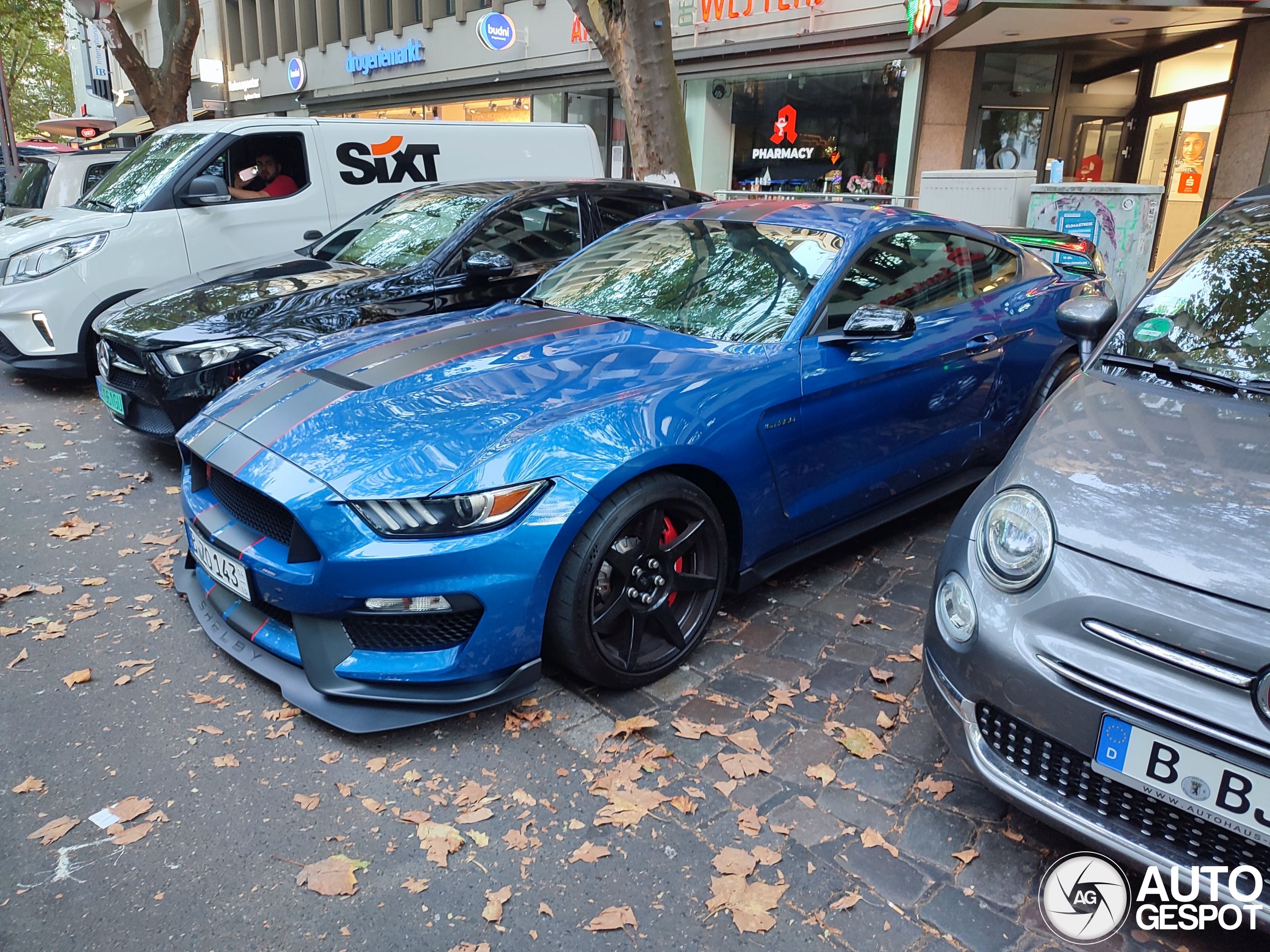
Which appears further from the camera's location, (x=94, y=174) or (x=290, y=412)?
(x=94, y=174)

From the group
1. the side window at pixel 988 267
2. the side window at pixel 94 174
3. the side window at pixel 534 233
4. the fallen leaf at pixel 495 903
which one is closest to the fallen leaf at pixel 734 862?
the fallen leaf at pixel 495 903

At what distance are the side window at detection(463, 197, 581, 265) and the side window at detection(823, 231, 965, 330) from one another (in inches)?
103

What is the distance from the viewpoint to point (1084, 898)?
7.43 feet

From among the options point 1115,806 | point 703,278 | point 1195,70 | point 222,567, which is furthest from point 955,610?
point 1195,70

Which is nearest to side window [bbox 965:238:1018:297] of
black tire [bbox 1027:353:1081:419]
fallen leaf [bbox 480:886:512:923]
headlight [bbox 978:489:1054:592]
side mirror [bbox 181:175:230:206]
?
black tire [bbox 1027:353:1081:419]

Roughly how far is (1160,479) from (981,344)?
6.84 ft

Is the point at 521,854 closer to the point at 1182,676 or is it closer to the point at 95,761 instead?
the point at 95,761

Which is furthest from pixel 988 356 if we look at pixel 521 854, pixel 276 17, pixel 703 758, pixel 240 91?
pixel 240 91

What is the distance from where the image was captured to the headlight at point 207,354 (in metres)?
4.70

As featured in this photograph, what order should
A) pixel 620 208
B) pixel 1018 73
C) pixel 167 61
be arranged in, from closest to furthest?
pixel 620 208 < pixel 1018 73 < pixel 167 61

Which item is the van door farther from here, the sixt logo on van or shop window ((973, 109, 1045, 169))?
shop window ((973, 109, 1045, 169))

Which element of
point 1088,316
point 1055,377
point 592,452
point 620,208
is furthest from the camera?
point 620,208

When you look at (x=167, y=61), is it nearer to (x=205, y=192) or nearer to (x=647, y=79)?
(x=205, y=192)

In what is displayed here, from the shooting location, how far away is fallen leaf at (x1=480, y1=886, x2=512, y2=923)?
218 centimetres
